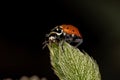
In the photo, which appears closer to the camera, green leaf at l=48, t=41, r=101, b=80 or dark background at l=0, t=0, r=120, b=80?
green leaf at l=48, t=41, r=101, b=80

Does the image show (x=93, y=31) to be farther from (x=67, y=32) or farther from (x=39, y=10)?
(x=67, y=32)

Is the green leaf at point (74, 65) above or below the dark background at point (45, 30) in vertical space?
above

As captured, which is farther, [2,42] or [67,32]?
[2,42]

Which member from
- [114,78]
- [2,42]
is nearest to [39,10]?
[2,42]

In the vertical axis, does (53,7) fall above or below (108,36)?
above

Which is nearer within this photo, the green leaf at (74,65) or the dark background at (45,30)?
the green leaf at (74,65)

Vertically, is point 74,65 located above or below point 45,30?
above

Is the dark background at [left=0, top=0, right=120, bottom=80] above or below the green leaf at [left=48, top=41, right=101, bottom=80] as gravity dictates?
below

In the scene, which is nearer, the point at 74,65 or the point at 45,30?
the point at 74,65
